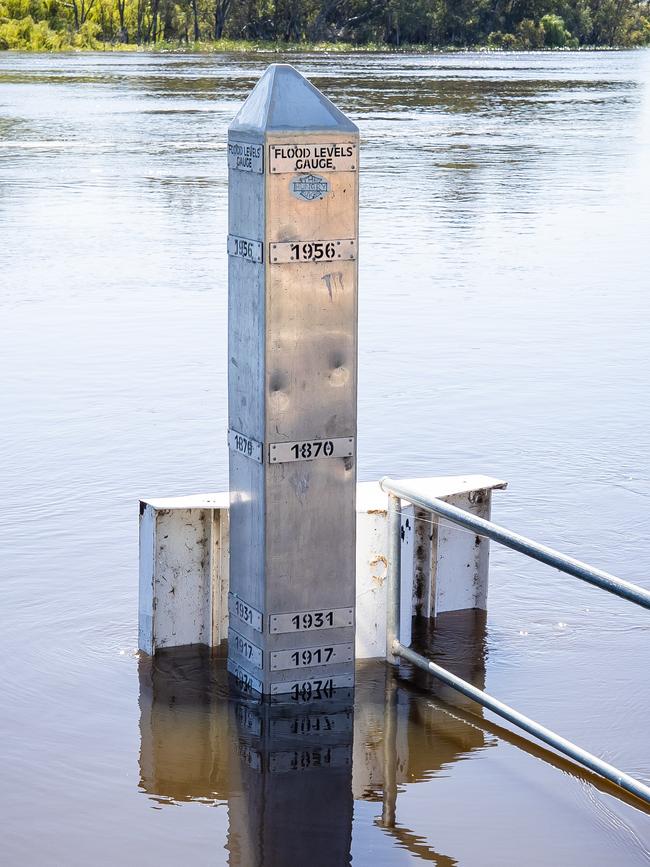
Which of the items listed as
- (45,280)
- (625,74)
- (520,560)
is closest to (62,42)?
(625,74)

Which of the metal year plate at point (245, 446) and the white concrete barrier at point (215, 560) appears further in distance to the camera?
the white concrete barrier at point (215, 560)

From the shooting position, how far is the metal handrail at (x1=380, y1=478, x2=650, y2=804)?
500 centimetres

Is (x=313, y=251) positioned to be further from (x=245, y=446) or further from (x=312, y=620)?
(x=312, y=620)

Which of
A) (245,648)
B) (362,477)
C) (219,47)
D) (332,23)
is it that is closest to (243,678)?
(245,648)

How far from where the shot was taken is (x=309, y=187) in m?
A: 5.26

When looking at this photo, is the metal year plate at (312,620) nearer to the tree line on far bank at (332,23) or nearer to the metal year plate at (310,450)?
the metal year plate at (310,450)

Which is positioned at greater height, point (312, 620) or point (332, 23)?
point (332, 23)

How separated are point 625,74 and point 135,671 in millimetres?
84535

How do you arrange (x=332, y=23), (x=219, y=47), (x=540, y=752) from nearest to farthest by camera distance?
(x=540, y=752)
(x=219, y=47)
(x=332, y=23)

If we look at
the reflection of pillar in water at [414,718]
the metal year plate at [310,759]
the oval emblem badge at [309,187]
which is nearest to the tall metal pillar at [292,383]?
the oval emblem badge at [309,187]

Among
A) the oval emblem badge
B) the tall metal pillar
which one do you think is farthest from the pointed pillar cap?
the oval emblem badge

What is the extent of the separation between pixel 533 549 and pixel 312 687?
120 cm

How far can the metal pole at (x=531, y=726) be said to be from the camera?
4.91 meters

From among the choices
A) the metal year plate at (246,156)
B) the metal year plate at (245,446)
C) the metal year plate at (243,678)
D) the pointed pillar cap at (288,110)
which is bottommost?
the metal year plate at (243,678)
